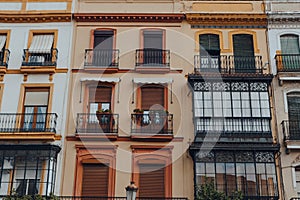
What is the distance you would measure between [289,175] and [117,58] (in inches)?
360

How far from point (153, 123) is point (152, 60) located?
3260 millimetres

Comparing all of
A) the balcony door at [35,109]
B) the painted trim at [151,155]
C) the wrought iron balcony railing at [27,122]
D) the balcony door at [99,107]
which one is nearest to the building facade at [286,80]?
the painted trim at [151,155]

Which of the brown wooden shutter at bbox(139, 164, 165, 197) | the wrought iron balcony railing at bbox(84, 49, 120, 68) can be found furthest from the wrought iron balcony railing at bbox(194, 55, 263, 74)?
the brown wooden shutter at bbox(139, 164, 165, 197)

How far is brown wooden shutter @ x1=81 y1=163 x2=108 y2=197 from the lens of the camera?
60.1 ft

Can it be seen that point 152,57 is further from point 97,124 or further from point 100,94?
point 97,124

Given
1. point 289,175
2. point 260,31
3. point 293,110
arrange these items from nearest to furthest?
point 289,175 < point 293,110 < point 260,31

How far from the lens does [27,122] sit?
19.1 m

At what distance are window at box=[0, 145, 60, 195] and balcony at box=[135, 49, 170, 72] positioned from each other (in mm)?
5412

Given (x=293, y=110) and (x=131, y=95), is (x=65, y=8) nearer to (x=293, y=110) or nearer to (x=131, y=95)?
(x=131, y=95)

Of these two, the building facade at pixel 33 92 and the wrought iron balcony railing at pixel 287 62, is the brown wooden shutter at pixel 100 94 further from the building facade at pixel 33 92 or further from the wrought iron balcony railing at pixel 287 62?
the wrought iron balcony railing at pixel 287 62

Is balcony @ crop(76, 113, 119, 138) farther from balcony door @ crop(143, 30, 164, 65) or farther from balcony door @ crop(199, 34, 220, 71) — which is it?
balcony door @ crop(199, 34, 220, 71)

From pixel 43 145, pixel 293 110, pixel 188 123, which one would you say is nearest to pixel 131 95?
pixel 188 123

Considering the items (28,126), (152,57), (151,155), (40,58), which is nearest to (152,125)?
(151,155)

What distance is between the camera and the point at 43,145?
1809 centimetres
